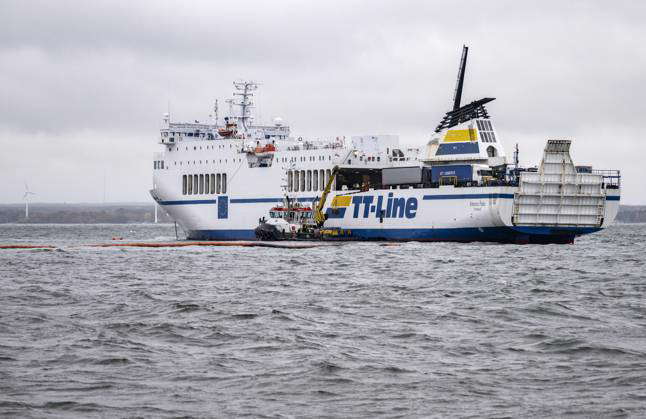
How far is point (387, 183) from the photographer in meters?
69.8

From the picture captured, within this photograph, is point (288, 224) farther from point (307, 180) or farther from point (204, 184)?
point (204, 184)

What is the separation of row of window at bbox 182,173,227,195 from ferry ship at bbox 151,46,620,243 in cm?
9

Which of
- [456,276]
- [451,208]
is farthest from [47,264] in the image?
[451,208]

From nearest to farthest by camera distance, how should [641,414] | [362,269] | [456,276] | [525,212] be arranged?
[641,414]
[456,276]
[362,269]
[525,212]

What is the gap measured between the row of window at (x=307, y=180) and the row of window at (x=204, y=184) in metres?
7.52

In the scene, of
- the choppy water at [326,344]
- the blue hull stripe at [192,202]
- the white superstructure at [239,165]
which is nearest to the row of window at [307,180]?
the white superstructure at [239,165]

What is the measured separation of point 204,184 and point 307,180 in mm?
12041

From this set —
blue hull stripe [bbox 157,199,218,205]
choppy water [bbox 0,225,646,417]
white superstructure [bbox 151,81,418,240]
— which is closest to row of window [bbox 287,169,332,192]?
white superstructure [bbox 151,81,418,240]

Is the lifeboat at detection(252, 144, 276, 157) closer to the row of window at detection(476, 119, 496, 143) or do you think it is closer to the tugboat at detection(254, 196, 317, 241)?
the tugboat at detection(254, 196, 317, 241)

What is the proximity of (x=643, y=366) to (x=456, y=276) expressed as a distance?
69.7 ft

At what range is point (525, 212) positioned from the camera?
61.8 m

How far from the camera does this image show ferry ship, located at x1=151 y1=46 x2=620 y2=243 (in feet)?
204

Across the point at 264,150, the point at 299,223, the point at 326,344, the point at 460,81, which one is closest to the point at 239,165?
the point at 264,150

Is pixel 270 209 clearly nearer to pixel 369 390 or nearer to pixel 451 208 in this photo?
pixel 451 208
